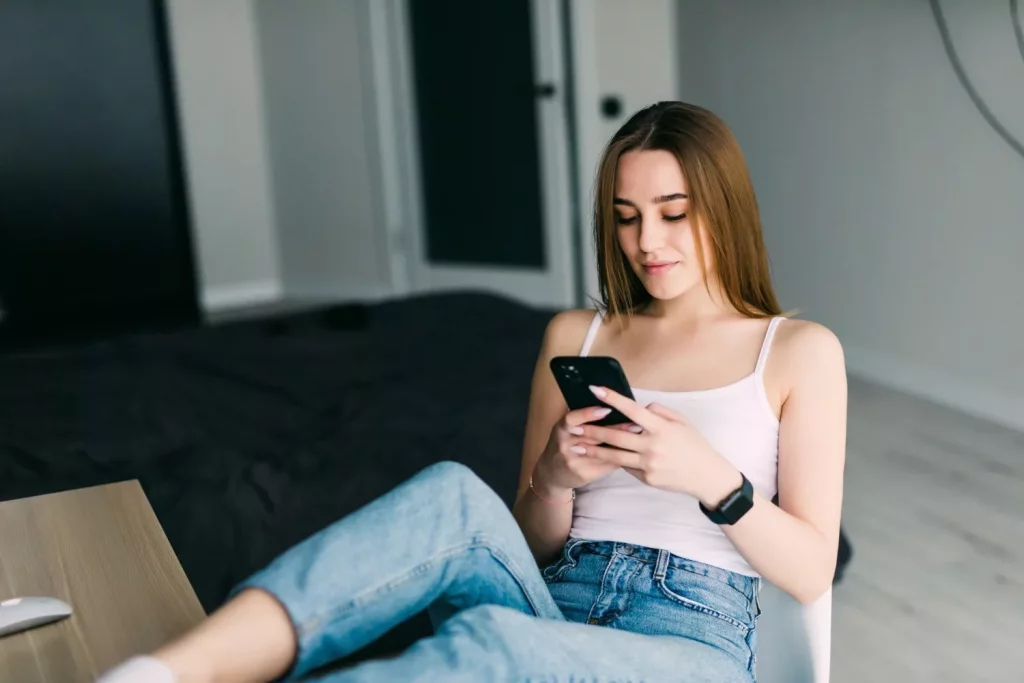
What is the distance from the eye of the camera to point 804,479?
1076 mm

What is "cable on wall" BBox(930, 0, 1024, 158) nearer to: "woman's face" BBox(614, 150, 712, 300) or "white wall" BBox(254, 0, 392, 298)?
"woman's face" BBox(614, 150, 712, 300)

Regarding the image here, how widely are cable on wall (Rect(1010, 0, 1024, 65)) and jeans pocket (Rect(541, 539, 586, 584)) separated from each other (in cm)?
226

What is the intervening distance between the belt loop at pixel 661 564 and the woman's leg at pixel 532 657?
116 millimetres

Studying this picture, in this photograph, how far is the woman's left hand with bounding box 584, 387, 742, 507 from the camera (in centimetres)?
97

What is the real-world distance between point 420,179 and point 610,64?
4.26ft

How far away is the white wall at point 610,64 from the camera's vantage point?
3.86 m

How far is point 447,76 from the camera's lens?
4.55m

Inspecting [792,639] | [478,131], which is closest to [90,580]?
[792,639]

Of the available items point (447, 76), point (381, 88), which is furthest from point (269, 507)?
point (381, 88)

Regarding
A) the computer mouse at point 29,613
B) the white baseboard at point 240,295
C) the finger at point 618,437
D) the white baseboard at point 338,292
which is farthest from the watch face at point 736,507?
the white baseboard at point 240,295

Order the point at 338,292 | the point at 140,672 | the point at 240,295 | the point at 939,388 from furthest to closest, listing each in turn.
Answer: the point at 240,295 < the point at 338,292 < the point at 939,388 < the point at 140,672

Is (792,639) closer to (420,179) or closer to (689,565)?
(689,565)

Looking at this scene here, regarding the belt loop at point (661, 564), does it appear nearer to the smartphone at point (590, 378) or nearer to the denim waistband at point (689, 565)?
the denim waistband at point (689, 565)

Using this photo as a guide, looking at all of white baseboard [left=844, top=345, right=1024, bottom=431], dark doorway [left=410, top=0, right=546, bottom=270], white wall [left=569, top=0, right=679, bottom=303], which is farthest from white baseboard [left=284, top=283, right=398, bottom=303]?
white baseboard [left=844, top=345, right=1024, bottom=431]
